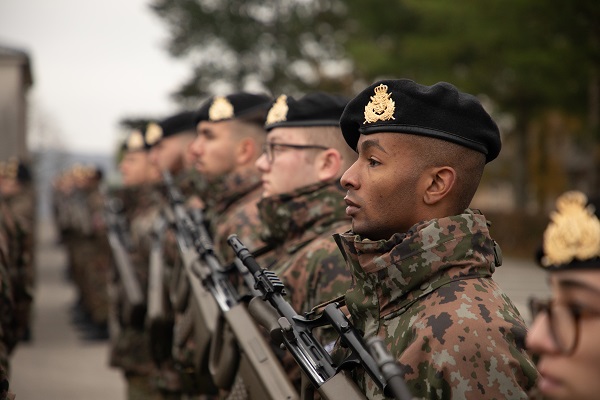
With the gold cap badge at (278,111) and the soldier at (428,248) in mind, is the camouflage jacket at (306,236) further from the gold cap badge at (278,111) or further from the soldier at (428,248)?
the soldier at (428,248)

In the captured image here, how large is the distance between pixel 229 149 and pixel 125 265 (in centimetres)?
252

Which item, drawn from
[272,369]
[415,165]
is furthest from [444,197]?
[272,369]

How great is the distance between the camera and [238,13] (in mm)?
34094

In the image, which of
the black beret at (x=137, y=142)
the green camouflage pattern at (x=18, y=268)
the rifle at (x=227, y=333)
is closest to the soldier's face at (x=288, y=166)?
the rifle at (x=227, y=333)

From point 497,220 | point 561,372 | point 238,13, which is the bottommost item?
point 561,372

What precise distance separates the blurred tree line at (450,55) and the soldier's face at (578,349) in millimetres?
15782

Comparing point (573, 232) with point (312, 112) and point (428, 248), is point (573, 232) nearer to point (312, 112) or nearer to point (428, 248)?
point (428, 248)

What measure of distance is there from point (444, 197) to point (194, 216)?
9.72ft

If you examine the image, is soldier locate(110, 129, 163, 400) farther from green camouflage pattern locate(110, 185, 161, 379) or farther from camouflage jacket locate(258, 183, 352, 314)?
camouflage jacket locate(258, 183, 352, 314)

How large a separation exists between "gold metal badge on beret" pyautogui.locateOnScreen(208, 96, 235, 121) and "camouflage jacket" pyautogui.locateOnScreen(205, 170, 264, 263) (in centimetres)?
39

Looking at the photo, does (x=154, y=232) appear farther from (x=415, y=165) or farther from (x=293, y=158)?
(x=415, y=165)

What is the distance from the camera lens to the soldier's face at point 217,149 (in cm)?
521

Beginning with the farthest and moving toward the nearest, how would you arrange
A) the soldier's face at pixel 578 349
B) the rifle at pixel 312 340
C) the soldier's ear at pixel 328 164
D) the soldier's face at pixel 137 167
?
the soldier's face at pixel 137 167
the soldier's ear at pixel 328 164
the rifle at pixel 312 340
the soldier's face at pixel 578 349

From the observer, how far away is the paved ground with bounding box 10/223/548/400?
891cm
